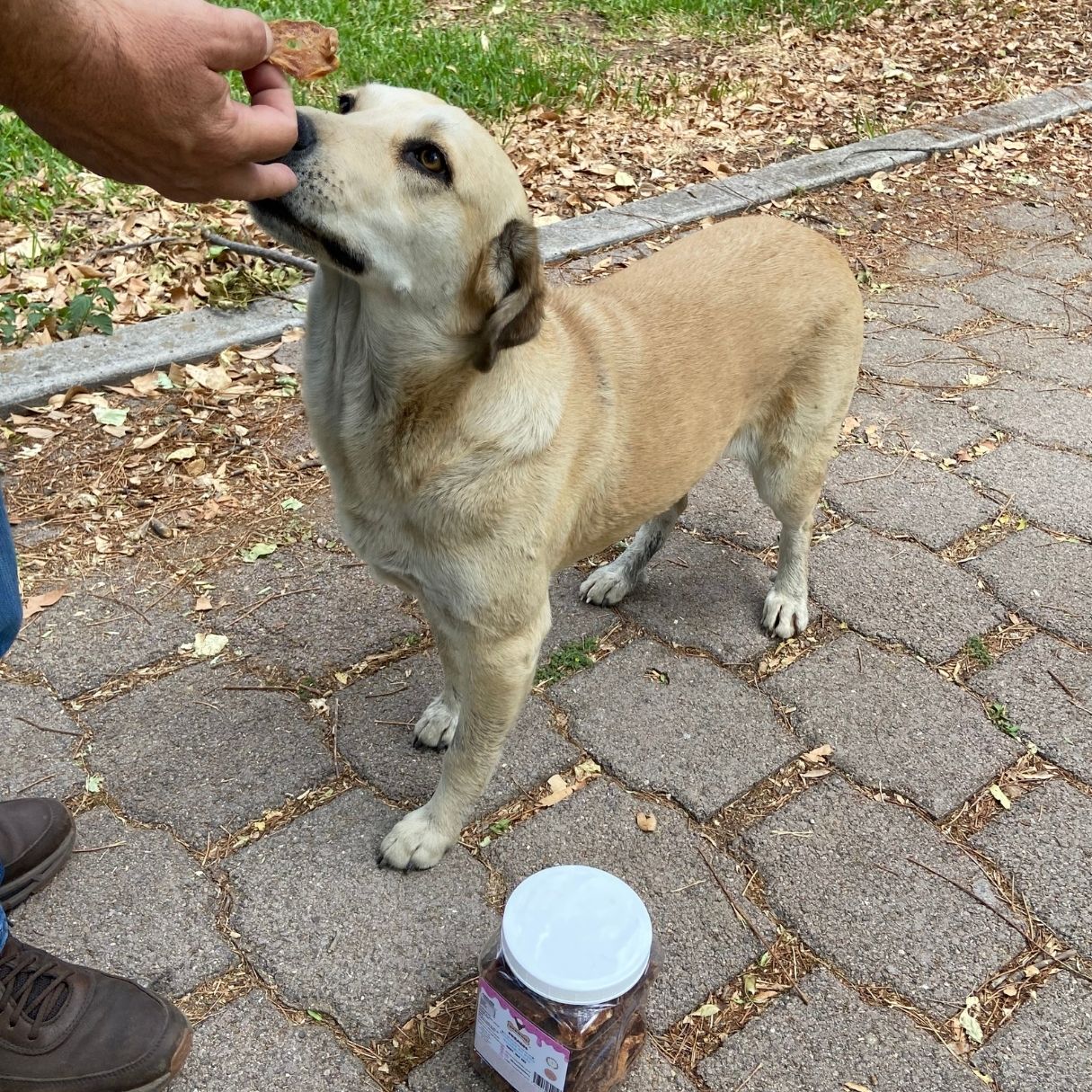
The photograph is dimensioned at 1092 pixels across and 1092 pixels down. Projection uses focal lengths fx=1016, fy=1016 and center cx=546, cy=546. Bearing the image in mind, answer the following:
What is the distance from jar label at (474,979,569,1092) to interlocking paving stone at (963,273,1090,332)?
433 cm

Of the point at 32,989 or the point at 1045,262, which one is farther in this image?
the point at 1045,262

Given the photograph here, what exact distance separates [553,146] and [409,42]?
4.98 feet

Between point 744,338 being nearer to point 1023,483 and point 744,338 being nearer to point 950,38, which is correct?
point 1023,483

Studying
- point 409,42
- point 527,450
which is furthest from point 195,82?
point 409,42

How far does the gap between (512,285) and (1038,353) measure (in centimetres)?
347

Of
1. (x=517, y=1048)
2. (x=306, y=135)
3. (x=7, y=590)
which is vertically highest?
(x=306, y=135)

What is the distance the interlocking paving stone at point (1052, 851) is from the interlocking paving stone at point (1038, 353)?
2456mm

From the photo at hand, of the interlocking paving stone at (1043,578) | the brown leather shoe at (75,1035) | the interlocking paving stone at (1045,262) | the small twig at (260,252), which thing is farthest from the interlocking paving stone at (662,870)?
the interlocking paving stone at (1045,262)

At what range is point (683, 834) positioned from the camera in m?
2.58

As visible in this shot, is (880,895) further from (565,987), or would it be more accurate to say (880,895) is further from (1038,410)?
(1038,410)

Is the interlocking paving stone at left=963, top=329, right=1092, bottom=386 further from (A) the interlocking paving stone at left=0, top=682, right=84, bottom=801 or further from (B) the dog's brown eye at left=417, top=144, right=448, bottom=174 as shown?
(A) the interlocking paving stone at left=0, top=682, right=84, bottom=801

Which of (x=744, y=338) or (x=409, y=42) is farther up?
(x=744, y=338)

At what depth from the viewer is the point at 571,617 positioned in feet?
10.8

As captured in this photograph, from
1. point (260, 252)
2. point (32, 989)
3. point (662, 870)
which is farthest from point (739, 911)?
point (260, 252)
